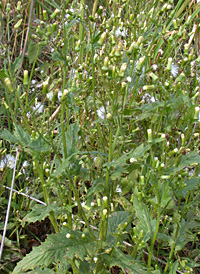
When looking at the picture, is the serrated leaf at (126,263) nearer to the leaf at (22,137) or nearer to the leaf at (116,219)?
the leaf at (116,219)

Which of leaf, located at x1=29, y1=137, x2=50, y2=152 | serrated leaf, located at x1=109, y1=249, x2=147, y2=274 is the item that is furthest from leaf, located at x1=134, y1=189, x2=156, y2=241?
leaf, located at x1=29, y1=137, x2=50, y2=152

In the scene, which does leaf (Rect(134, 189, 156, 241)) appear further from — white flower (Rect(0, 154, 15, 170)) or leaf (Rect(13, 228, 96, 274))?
white flower (Rect(0, 154, 15, 170))

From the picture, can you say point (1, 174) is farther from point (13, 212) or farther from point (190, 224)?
point (190, 224)

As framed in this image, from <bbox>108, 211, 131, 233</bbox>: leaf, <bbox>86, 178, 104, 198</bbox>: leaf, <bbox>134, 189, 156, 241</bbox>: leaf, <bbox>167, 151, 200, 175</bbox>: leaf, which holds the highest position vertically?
<bbox>167, 151, 200, 175</bbox>: leaf

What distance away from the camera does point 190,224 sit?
1.75 metres

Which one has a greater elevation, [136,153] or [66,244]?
[136,153]

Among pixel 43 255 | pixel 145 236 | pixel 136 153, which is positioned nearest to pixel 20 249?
pixel 43 255

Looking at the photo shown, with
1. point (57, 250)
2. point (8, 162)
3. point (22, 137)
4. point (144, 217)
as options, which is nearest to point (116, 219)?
point (144, 217)

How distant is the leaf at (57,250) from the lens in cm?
128

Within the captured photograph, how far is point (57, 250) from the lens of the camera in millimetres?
1289

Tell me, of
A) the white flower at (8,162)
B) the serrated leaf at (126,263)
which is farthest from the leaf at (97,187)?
the white flower at (8,162)

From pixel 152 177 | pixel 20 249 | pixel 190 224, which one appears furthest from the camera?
pixel 20 249

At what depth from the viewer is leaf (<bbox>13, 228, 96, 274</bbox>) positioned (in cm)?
128

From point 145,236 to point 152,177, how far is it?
0.99 feet
